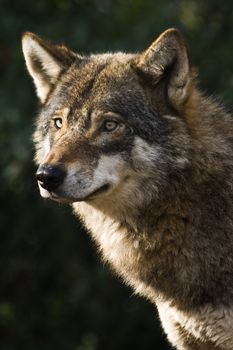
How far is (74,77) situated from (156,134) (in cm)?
82

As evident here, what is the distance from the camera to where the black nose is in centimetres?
636

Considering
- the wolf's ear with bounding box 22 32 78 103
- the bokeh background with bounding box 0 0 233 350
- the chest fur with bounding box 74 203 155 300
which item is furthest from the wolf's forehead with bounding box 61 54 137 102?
the bokeh background with bounding box 0 0 233 350

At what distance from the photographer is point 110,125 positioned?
22.0 ft

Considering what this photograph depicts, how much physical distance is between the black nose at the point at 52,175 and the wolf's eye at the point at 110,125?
0.49 meters

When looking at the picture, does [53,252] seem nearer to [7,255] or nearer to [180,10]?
[7,255]

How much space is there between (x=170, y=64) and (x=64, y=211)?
17.2 ft

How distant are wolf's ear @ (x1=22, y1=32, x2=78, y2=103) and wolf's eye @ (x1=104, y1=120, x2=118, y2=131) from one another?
0.81m

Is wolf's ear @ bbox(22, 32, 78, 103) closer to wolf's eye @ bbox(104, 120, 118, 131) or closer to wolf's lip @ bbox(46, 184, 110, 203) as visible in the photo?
wolf's eye @ bbox(104, 120, 118, 131)

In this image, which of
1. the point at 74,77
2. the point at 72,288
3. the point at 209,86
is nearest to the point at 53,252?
the point at 72,288

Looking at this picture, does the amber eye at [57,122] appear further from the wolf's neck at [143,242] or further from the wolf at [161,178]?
the wolf's neck at [143,242]

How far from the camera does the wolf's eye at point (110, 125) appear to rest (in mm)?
6684

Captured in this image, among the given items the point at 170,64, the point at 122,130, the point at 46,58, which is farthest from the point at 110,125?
the point at 46,58

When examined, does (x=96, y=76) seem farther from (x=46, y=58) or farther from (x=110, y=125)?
(x=46, y=58)

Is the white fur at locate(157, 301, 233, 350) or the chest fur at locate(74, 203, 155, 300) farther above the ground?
the chest fur at locate(74, 203, 155, 300)
